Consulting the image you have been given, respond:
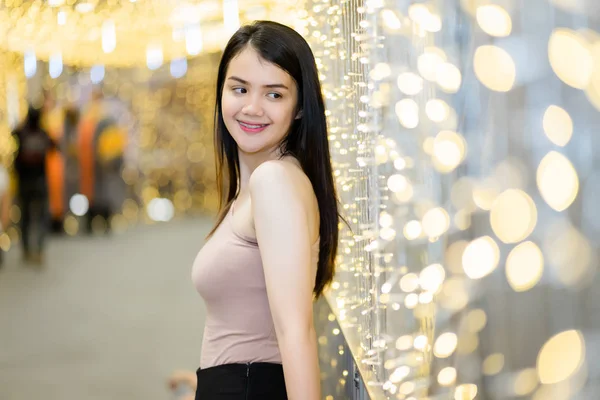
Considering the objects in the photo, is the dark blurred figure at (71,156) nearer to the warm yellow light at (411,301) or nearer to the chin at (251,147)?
the chin at (251,147)

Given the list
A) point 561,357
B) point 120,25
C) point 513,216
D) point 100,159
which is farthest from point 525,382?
point 100,159

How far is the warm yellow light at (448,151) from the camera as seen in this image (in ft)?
2.89

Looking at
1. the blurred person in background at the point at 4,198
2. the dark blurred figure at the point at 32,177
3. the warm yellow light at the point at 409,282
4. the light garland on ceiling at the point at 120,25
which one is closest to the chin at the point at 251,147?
the warm yellow light at the point at 409,282

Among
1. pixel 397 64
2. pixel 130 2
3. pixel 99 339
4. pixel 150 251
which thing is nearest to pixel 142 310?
pixel 99 339

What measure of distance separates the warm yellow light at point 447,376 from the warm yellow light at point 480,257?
0.13 m

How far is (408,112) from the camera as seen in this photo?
1.10 metres

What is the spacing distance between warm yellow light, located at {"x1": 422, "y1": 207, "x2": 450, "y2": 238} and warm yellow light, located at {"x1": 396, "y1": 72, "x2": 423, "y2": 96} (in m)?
0.16

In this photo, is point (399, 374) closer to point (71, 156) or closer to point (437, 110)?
point (437, 110)

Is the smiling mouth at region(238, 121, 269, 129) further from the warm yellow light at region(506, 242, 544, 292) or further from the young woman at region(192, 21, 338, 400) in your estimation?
the warm yellow light at region(506, 242, 544, 292)

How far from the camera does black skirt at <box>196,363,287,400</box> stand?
129 centimetres

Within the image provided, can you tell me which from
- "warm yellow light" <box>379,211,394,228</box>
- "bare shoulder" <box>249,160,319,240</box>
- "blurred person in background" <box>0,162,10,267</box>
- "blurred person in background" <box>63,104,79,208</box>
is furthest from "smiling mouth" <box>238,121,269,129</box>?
"blurred person in background" <box>63,104,79,208</box>

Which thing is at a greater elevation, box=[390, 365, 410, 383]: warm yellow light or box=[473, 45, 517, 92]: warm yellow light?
box=[473, 45, 517, 92]: warm yellow light

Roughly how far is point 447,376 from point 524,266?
0.23 meters

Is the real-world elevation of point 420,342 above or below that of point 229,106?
below
